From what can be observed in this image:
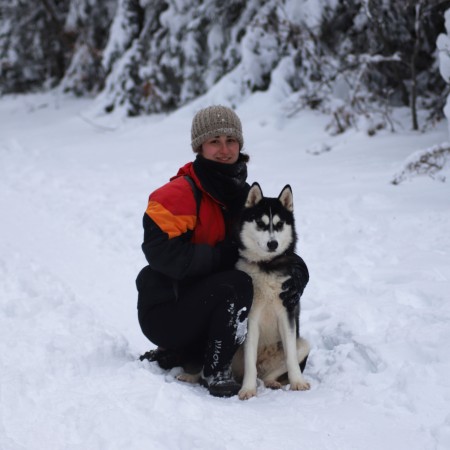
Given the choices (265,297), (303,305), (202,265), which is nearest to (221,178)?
(202,265)

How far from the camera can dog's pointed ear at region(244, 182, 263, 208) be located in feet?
10.3

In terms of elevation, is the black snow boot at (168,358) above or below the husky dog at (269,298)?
below

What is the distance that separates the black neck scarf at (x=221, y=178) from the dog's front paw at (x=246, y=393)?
1.07m

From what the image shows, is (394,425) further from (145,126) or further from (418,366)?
(145,126)

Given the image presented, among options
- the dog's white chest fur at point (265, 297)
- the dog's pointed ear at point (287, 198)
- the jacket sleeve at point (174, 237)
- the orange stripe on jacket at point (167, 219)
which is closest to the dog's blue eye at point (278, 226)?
the dog's pointed ear at point (287, 198)

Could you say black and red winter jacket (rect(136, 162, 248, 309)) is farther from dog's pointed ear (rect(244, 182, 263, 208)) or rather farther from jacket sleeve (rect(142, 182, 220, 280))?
dog's pointed ear (rect(244, 182, 263, 208))

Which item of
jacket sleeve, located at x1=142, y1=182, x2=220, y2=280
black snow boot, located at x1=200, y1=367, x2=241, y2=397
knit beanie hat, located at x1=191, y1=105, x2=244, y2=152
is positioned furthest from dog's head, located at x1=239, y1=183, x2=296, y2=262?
black snow boot, located at x1=200, y1=367, x2=241, y2=397

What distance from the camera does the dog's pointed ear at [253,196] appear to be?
315 cm

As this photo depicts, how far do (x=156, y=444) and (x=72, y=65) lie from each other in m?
15.6

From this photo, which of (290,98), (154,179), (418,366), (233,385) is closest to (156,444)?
(233,385)

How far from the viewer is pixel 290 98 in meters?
9.58

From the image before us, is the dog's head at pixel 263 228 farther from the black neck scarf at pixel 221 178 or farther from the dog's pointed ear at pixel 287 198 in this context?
the black neck scarf at pixel 221 178

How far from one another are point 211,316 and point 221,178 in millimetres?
800

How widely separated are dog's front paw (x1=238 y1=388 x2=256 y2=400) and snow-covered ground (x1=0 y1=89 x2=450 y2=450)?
44 millimetres
